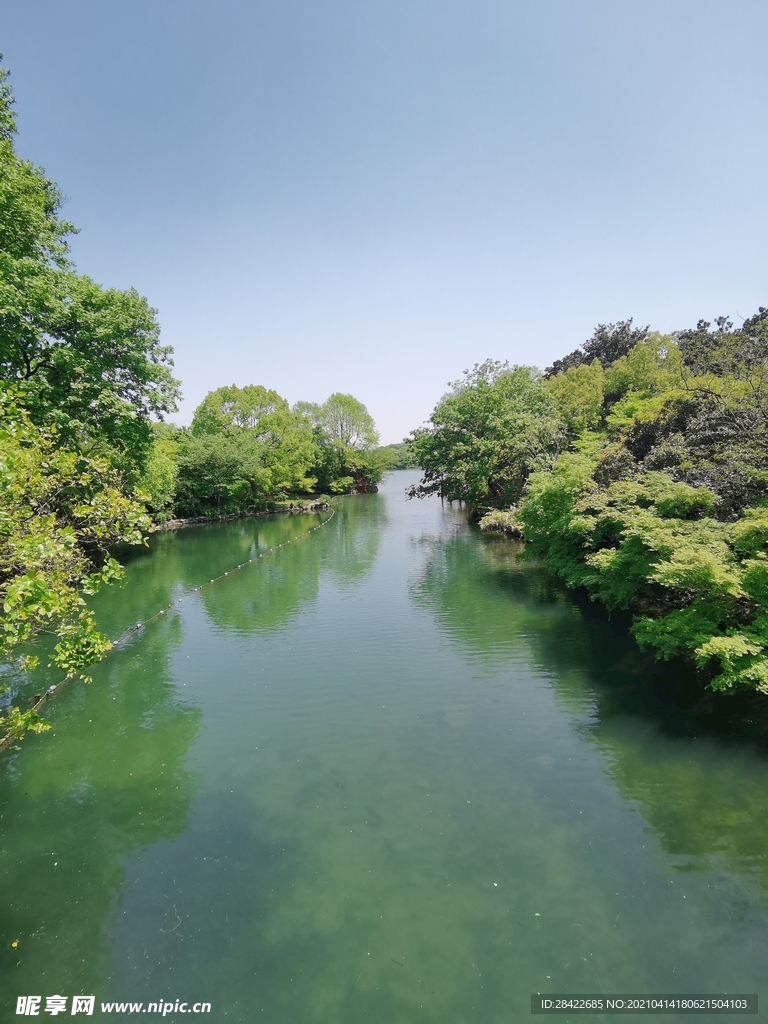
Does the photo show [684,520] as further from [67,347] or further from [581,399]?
[581,399]

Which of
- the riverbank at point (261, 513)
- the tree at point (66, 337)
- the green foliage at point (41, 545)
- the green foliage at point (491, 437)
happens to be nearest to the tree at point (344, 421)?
the riverbank at point (261, 513)

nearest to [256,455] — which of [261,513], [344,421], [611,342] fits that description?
[261,513]

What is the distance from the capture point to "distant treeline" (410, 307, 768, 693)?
7.87m

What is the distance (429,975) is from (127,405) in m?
15.8

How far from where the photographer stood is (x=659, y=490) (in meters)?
10.9

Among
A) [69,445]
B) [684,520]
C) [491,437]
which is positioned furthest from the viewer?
[491,437]

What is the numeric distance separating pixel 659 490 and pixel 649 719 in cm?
472

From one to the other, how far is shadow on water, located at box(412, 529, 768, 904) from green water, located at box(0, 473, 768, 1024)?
0.05m

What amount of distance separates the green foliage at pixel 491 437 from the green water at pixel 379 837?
16.3 m

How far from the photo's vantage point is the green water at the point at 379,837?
14.8ft

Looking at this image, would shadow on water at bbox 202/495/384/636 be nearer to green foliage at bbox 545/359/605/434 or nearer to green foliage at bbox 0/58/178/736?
green foliage at bbox 0/58/178/736

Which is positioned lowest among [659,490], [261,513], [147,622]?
[147,622]

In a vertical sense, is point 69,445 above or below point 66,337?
below

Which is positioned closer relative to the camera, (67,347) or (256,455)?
(67,347)
